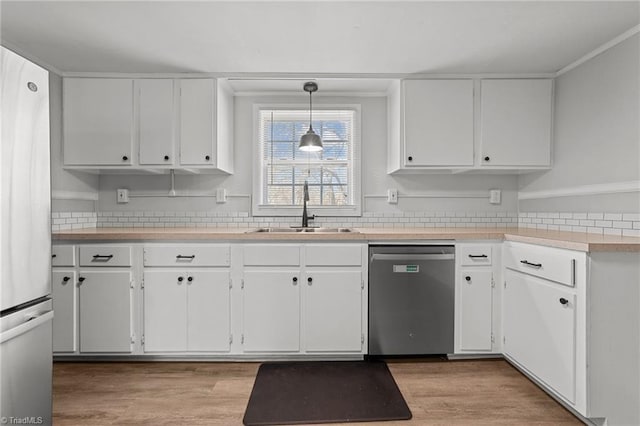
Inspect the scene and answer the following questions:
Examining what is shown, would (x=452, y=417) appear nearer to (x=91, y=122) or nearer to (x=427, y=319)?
(x=427, y=319)

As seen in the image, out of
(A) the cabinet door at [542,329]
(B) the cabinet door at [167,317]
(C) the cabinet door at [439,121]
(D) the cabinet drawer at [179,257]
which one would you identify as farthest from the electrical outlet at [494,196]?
(B) the cabinet door at [167,317]

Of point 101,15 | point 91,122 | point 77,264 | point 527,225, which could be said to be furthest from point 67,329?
point 527,225

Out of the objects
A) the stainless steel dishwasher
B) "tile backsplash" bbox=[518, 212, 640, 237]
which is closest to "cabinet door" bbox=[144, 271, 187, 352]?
the stainless steel dishwasher

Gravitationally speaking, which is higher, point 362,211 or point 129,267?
point 362,211

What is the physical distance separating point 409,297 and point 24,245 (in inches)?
83.2

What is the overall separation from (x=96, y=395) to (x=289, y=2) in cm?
250

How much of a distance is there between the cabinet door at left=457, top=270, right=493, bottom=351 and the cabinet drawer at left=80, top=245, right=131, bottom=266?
2.36 metres

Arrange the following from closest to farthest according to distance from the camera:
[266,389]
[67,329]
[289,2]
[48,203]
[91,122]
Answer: [48,203], [289,2], [266,389], [67,329], [91,122]

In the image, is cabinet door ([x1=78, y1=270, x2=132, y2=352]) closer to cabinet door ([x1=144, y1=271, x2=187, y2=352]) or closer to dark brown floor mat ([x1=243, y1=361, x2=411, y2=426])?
cabinet door ([x1=144, y1=271, x2=187, y2=352])

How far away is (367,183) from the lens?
3.07 metres

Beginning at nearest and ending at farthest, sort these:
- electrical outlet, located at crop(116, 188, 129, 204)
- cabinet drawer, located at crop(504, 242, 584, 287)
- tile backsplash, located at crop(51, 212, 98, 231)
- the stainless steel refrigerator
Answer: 1. the stainless steel refrigerator
2. cabinet drawer, located at crop(504, 242, 584, 287)
3. tile backsplash, located at crop(51, 212, 98, 231)
4. electrical outlet, located at crop(116, 188, 129, 204)

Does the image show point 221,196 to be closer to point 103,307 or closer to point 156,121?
point 156,121

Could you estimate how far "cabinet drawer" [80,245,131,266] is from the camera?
7.64 feet

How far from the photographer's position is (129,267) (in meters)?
2.34
